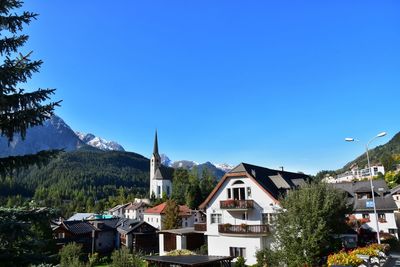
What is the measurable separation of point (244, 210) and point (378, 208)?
2169cm

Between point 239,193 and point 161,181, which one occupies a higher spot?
point 161,181

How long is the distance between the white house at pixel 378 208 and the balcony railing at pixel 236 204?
603 inches

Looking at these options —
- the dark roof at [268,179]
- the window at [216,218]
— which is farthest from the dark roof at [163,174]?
the dark roof at [268,179]

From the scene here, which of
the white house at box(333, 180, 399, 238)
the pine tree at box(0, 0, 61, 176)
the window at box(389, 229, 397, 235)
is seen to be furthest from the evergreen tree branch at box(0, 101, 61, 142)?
the window at box(389, 229, 397, 235)

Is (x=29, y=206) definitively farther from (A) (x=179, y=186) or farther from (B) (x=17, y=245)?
(A) (x=179, y=186)

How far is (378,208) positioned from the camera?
44.4 metres

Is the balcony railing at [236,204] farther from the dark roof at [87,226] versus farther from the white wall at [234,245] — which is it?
the dark roof at [87,226]

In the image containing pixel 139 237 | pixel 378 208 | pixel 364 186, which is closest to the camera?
pixel 378 208

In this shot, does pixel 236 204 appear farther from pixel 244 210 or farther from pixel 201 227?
pixel 201 227

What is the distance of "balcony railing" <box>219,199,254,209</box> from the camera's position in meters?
35.0

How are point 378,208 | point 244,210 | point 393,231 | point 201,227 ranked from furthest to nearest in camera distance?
point 378,208 → point 393,231 → point 201,227 → point 244,210

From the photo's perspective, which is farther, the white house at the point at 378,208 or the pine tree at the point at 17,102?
the white house at the point at 378,208

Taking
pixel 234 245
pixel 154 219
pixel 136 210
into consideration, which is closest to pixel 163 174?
pixel 136 210

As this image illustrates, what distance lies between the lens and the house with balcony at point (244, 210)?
33.8m
